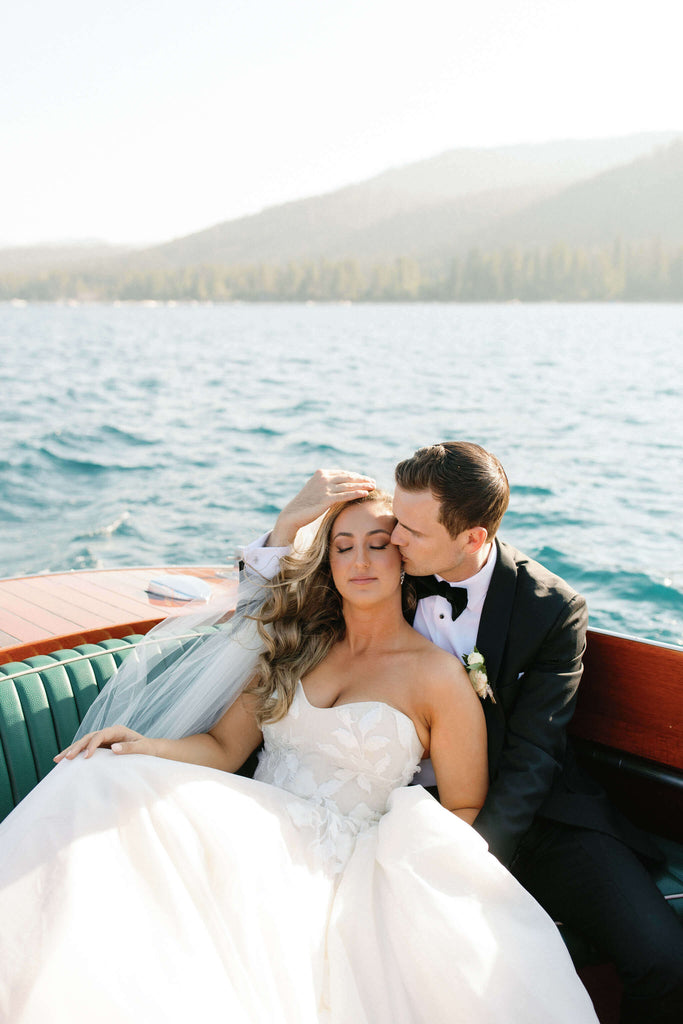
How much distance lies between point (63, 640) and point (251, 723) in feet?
2.82

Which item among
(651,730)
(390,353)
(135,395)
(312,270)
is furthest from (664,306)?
(651,730)

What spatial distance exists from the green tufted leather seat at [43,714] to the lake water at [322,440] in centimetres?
66

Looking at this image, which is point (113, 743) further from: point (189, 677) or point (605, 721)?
point (605, 721)

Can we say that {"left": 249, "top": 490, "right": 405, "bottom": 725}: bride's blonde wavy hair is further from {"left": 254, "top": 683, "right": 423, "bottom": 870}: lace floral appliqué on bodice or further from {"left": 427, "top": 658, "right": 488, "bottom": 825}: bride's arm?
{"left": 427, "top": 658, "right": 488, "bottom": 825}: bride's arm

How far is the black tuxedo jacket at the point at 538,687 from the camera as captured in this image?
6.85 feet

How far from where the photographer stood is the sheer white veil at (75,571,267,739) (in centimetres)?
232

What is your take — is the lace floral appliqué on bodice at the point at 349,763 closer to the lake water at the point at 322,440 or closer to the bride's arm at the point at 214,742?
the bride's arm at the point at 214,742

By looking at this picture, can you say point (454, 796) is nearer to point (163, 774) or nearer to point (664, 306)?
point (163, 774)

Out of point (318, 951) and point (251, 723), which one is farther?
point (251, 723)

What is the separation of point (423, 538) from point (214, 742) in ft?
2.51

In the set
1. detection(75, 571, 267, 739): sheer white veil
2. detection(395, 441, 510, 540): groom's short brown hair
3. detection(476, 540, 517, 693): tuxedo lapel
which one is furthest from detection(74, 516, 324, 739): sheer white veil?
detection(476, 540, 517, 693): tuxedo lapel

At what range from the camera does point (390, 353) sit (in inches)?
1105

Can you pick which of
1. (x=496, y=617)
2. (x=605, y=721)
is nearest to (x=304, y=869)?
(x=496, y=617)

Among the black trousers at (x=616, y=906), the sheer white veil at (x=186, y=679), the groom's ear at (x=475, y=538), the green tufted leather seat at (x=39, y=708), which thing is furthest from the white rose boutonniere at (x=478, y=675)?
the green tufted leather seat at (x=39, y=708)
